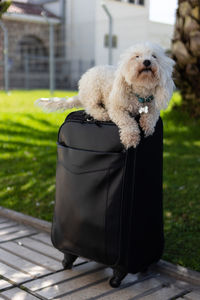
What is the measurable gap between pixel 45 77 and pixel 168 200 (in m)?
13.6

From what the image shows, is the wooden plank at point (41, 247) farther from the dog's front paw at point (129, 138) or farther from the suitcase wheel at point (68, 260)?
the dog's front paw at point (129, 138)

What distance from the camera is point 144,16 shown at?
8859 millimetres

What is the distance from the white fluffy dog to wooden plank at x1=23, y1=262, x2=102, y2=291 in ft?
2.99

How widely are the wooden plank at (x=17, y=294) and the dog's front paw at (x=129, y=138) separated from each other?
37.6 inches

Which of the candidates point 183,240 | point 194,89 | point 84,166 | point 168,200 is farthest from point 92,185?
point 194,89

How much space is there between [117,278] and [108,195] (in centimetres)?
48

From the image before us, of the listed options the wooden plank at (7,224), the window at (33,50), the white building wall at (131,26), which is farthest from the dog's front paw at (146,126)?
the window at (33,50)

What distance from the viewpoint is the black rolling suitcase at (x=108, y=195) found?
7.79ft

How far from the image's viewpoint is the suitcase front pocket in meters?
2.39

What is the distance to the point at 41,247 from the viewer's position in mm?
3107

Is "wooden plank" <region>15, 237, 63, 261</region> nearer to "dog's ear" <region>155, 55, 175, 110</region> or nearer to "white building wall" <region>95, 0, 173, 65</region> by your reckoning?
"dog's ear" <region>155, 55, 175, 110</region>

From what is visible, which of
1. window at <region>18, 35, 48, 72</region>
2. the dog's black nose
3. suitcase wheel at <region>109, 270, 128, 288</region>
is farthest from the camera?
window at <region>18, 35, 48, 72</region>

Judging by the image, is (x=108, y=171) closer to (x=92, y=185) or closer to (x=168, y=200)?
(x=92, y=185)

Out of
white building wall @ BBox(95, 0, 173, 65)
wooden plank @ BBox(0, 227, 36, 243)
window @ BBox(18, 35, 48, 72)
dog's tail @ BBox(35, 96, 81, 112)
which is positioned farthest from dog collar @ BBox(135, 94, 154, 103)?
window @ BBox(18, 35, 48, 72)
